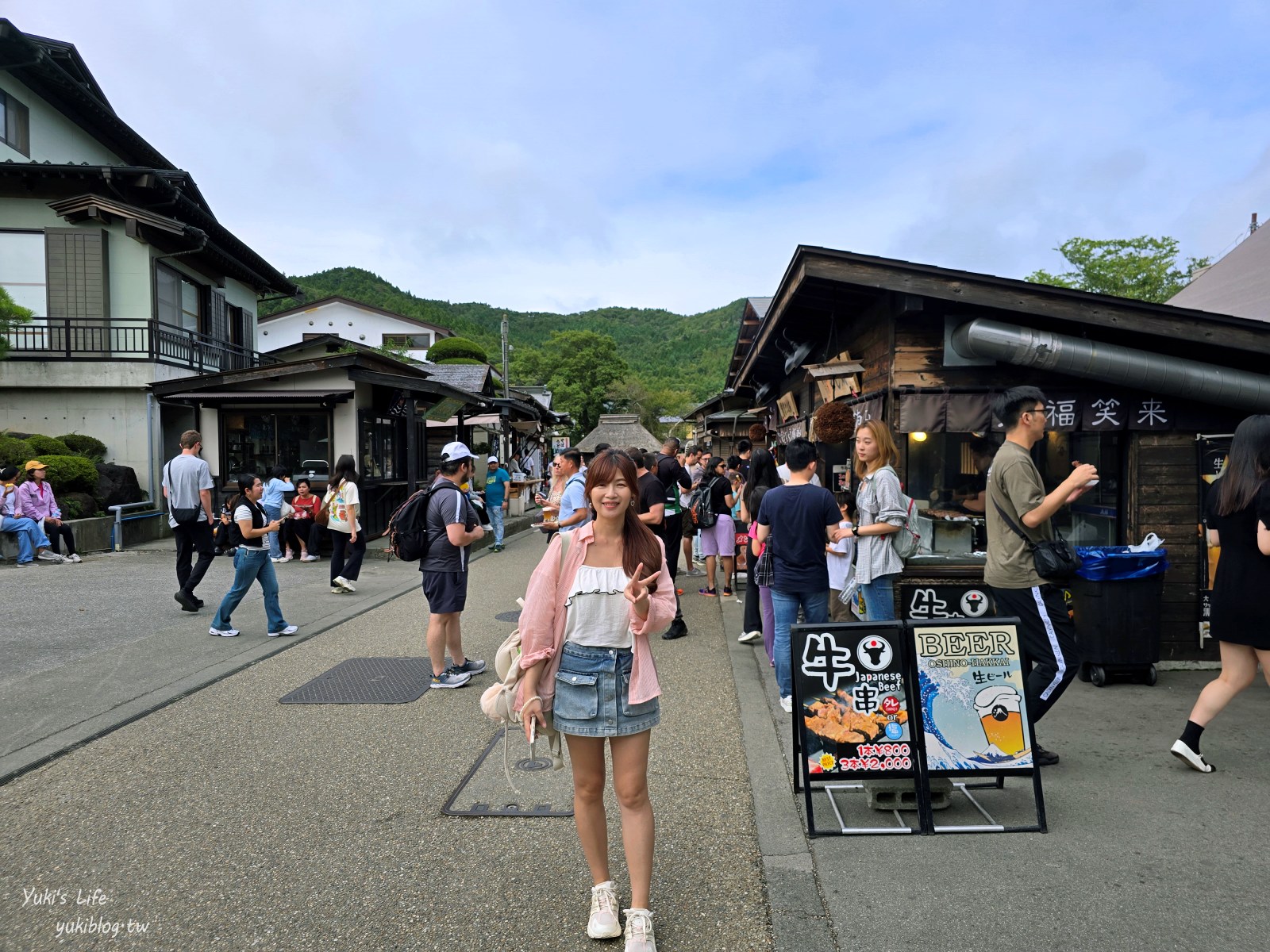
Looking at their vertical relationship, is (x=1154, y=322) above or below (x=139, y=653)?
above

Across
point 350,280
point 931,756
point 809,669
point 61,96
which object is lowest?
point 931,756

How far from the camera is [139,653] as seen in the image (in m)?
6.91

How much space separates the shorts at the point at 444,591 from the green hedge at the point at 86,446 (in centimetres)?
1351

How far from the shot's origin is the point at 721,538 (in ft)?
31.1

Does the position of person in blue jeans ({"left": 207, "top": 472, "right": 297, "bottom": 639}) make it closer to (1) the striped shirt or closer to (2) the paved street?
(2) the paved street

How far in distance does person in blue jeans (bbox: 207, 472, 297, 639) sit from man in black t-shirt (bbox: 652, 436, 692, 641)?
3.80m

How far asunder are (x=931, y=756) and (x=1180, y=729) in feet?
7.66

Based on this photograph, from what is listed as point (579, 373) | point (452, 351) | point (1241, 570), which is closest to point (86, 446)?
point (1241, 570)

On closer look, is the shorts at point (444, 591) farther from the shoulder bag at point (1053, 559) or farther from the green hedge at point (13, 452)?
the green hedge at point (13, 452)

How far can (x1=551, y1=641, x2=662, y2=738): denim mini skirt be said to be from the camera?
272cm

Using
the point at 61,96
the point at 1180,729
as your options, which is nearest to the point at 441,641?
the point at 1180,729

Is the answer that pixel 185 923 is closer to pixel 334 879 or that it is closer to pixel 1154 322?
pixel 334 879

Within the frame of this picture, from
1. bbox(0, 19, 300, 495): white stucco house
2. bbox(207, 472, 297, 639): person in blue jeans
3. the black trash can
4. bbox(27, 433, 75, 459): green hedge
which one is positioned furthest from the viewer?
bbox(0, 19, 300, 495): white stucco house

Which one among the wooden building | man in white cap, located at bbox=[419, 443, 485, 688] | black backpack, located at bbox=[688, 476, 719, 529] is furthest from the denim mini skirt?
black backpack, located at bbox=[688, 476, 719, 529]
